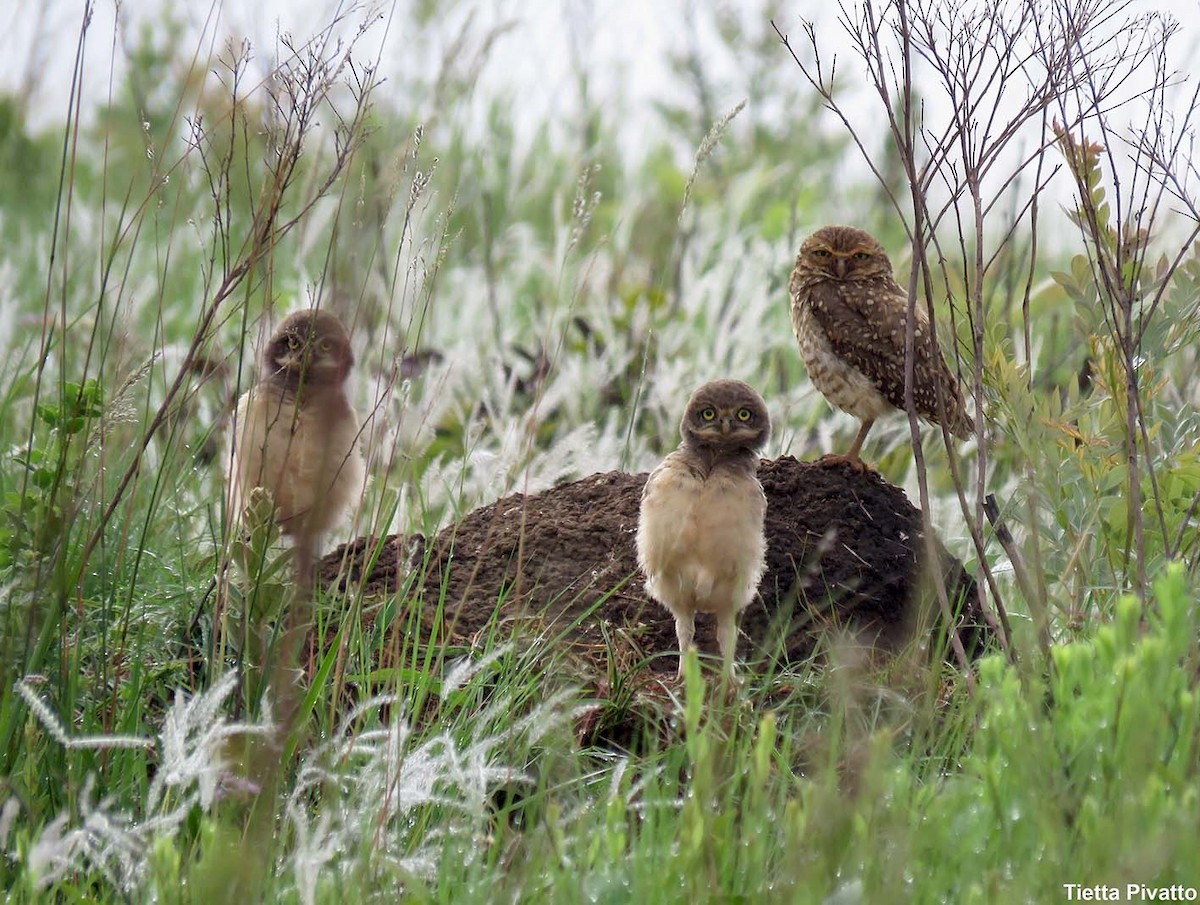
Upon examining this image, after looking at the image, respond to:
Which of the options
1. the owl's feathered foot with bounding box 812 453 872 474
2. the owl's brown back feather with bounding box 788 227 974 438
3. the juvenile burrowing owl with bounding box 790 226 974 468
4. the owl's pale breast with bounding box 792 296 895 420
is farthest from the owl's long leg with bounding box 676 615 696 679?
the owl's pale breast with bounding box 792 296 895 420

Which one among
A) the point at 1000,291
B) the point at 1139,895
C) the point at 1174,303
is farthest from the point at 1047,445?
the point at 1000,291

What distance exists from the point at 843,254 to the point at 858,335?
0.47 metres

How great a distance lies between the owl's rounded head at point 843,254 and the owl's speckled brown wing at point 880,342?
0.37ft

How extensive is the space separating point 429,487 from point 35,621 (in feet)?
6.13

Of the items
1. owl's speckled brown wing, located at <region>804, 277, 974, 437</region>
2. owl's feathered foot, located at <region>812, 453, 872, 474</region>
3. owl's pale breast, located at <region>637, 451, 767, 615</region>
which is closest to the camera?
owl's pale breast, located at <region>637, 451, 767, 615</region>

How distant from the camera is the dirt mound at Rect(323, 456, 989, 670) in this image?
14.3 ft

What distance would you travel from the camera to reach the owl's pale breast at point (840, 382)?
5.61 metres

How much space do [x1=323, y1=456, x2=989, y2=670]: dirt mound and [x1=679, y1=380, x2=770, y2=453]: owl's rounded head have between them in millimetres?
371

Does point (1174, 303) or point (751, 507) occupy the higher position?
point (1174, 303)

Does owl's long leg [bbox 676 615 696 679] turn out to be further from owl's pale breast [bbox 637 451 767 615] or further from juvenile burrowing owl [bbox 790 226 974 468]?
juvenile burrowing owl [bbox 790 226 974 468]

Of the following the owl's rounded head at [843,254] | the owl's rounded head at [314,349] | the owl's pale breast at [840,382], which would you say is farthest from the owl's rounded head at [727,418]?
the owl's rounded head at [843,254]

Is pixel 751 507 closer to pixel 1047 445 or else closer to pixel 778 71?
pixel 1047 445

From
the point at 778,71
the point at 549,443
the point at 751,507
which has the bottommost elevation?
the point at 751,507

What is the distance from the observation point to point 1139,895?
7.95 feet
